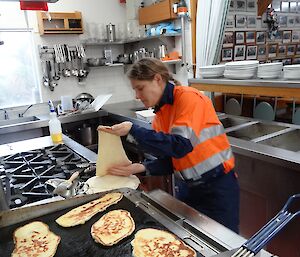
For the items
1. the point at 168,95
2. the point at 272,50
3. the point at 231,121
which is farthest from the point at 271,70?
the point at 272,50

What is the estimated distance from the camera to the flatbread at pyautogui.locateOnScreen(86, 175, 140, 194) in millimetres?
1470

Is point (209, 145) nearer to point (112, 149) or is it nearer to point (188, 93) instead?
point (188, 93)

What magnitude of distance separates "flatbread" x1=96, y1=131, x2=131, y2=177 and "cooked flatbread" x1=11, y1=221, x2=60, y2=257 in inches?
17.2

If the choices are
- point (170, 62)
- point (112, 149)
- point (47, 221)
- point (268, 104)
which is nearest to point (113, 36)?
point (170, 62)

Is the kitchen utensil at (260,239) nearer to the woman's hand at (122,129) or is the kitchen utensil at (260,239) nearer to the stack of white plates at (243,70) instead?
the woman's hand at (122,129)

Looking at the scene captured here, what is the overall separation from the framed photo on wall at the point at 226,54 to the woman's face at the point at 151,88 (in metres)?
2.57

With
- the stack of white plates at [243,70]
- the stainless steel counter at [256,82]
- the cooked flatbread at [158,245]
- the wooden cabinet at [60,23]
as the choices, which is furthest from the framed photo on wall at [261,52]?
the cooked flatbread at [158,245]

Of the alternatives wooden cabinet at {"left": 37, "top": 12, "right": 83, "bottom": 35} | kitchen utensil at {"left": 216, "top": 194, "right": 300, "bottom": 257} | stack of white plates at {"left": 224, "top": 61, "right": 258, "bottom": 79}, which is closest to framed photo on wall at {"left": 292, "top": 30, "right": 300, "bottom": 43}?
stack of white plates at {"left": 224, "top": 61, "right": 258, "bottom": 79}

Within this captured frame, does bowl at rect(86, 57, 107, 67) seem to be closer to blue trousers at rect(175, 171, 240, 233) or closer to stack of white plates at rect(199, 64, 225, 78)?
stack of white plates at rect(199, 64, 225, 78)

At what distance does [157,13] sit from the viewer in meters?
3.82

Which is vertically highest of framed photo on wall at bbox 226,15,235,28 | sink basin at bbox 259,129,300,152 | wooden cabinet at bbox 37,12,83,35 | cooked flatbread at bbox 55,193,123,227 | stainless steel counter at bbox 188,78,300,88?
wooden cabinet at bbox 37,12,83,35

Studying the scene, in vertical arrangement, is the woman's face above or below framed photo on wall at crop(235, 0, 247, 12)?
below

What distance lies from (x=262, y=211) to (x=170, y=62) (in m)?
2.10

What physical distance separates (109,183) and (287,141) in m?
1.64
